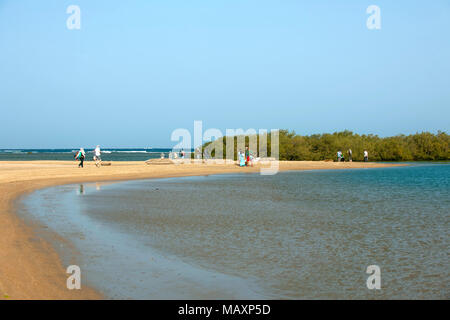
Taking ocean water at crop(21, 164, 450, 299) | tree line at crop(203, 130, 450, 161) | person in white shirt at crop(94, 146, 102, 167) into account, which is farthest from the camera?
tree line at crop(203, 130, 450, 161)

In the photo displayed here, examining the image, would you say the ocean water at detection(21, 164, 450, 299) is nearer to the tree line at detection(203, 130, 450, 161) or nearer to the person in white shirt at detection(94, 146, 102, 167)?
the person in white shirt at detection(94, 146, 102, 167)

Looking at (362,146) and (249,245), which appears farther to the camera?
(362,146)

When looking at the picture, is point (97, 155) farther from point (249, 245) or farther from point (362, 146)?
point (362, 146)

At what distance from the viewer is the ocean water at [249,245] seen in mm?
7680

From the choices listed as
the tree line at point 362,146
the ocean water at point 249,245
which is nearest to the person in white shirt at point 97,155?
the ocean water at point 249,245

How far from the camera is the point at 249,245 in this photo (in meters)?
11.0

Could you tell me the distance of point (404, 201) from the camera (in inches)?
826

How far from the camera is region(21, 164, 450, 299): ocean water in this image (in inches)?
302

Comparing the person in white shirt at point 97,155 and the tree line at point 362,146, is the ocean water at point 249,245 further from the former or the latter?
the tree line at point 362,146

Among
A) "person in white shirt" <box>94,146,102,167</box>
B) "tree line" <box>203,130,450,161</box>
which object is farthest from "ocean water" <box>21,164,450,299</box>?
"tree line" <box>203,130,450,161</box>

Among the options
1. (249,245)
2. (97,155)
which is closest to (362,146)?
(97,155)
